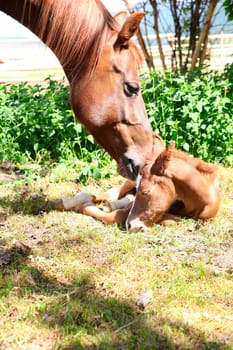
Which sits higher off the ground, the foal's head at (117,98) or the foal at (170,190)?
the foal's head at (117,98)

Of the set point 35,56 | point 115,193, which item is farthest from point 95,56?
point 35,56

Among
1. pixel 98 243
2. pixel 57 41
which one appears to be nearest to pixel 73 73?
pixel 57 41

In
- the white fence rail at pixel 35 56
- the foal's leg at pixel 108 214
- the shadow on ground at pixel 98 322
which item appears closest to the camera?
the shadow on ground at pixel 98 322

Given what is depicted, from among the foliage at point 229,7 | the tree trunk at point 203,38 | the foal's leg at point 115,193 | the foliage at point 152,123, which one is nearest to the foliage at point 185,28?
the tree trunk at point 203,38

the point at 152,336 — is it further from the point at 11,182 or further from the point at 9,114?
the point at 9,114

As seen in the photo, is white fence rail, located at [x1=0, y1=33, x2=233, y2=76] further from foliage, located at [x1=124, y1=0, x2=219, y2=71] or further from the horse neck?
the horse neck

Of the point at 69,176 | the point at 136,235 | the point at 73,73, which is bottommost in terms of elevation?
the point at 69,176

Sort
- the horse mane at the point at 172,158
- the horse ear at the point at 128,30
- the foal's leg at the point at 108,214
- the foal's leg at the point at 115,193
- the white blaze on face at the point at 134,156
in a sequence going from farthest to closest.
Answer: the foal's leg at the point at 115,193, the foal's leg at the point at 108,214, the horse mane at the point at 172,158, the white blaze on face at the point at 134,156, the horse ear at the point at 128,30

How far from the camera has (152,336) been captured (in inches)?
104

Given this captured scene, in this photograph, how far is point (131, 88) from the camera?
329cm

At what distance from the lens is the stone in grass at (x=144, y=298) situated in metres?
2.94

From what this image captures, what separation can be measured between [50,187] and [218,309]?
254cm

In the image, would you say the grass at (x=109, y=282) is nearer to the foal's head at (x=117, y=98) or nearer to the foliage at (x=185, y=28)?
the foal's head at (x=117, y=98)

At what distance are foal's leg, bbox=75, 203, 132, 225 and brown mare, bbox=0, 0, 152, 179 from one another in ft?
2.81
